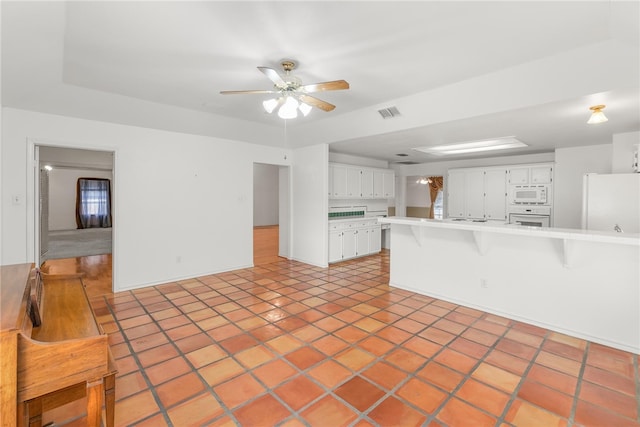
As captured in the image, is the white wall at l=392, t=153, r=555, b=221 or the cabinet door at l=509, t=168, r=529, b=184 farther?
the white wall at l=392, t=153, r=555, b=221

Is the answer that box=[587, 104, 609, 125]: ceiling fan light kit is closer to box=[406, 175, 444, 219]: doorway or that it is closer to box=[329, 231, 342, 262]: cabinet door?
box=[329, 231, 342, 262]: cabinet door

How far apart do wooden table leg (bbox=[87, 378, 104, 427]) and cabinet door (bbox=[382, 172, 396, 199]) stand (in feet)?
23.0

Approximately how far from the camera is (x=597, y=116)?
299cm

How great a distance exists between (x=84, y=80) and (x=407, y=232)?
464 centimetres

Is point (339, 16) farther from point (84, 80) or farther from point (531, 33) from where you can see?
point (84, 80)

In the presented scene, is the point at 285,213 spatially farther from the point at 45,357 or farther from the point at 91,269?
the point at 45,357

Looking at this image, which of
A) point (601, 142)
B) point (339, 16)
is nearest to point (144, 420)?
→ point (339, 16)

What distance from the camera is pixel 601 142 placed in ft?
16.7

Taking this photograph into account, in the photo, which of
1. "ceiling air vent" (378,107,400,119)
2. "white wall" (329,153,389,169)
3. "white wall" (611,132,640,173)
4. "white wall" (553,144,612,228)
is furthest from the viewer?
"white wall" (329,153,389,169)

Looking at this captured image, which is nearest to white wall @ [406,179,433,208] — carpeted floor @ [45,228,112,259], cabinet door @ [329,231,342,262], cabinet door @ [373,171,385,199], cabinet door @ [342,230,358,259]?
cabinet door @ [373,171,385,199]

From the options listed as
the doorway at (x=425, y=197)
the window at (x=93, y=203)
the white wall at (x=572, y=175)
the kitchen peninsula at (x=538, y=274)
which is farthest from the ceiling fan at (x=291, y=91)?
the window at (x=93, y=203)

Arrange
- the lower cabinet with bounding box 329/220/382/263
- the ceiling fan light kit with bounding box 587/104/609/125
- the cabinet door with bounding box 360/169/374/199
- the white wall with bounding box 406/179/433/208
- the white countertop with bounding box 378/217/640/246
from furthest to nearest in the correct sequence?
the white wall with bounding box 406/179/433/208
the cabinet door with bounding box 360/169/374/199
the lower cabinet with bounding box 329/220/382/263
the ceiling fan light kit with bounding box 587/104/609/125
the white countertop with bounding box 378/217/640/246

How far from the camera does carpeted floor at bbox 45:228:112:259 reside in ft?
23.6

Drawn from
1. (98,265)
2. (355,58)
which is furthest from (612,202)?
(98,265)
